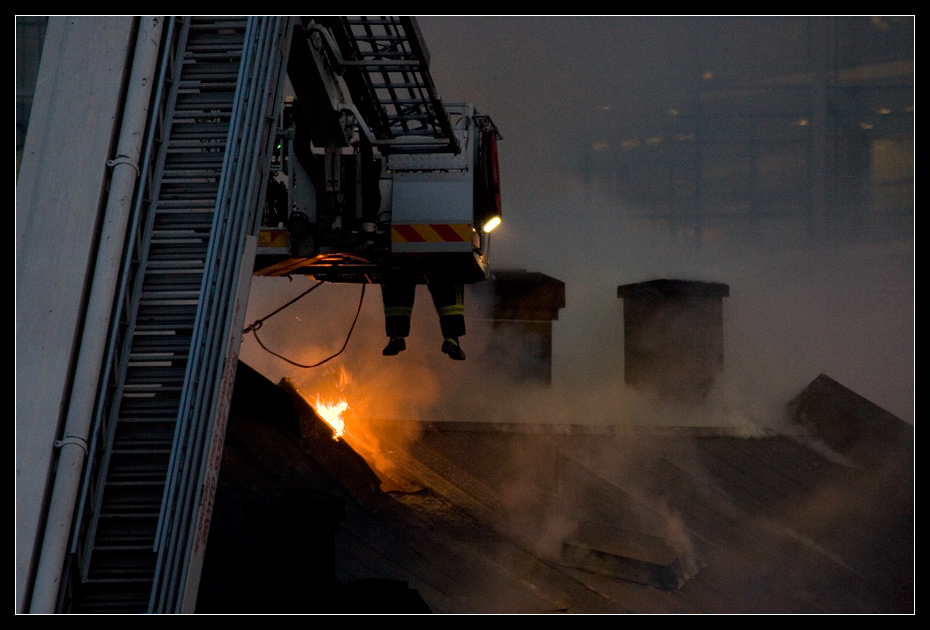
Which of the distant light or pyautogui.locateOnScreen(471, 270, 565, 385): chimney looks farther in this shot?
pyautogui.locateOnScreen(471, 270, 565, 385): chimney

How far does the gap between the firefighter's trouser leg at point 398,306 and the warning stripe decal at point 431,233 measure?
1.19 m

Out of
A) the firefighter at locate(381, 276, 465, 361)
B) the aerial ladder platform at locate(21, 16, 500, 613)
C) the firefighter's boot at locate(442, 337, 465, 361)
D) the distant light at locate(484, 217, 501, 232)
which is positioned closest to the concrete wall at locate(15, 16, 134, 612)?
the aerial ladder platform at locate(21, 16, 500, 613)

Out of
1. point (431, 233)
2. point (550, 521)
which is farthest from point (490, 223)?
point (550, 521)

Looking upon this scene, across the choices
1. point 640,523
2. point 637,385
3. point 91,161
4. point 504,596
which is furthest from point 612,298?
point 91,161

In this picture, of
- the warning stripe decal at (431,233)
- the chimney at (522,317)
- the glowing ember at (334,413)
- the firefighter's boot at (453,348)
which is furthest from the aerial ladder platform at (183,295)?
the chimney at (522,317)

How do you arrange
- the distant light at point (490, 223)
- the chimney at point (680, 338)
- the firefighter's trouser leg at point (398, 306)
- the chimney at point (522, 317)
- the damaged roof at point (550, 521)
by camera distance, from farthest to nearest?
1. the chimney at point (680, 338)
2. the chimney at point (522, 317)
3. the firefighter's trouser leg at point (398, 306)
4. the distant light at point (490, 223)
5. the damaged roof at point (550, 521)

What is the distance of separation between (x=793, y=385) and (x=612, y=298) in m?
2.40

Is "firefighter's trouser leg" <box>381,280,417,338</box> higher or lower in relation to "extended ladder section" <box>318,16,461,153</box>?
lower

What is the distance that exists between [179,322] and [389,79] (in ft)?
7.71

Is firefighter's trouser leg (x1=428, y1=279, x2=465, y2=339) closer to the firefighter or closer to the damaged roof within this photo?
the firefighter

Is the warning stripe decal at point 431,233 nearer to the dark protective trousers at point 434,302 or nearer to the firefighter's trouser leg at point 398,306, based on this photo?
the dark protective trousers at point 434,302

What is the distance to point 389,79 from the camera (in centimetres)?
616

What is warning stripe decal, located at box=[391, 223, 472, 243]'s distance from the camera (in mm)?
6445

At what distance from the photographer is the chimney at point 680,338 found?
10.2 metres
